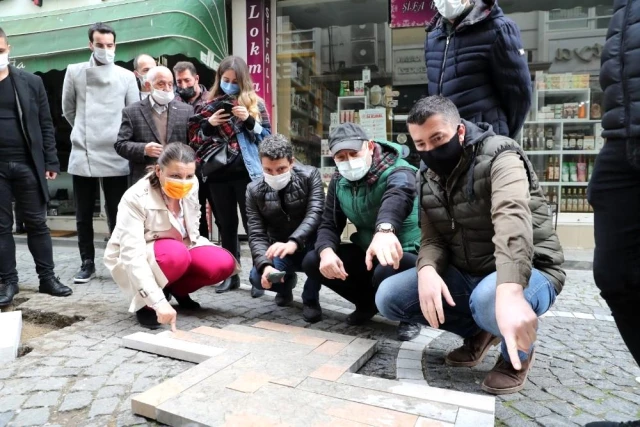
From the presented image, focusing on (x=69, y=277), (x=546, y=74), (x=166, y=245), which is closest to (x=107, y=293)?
(x=69, y=277)


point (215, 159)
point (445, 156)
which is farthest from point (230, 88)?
point (445, 156)

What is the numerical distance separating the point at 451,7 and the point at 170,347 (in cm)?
257

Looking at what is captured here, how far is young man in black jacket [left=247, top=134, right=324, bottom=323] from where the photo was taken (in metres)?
3.27

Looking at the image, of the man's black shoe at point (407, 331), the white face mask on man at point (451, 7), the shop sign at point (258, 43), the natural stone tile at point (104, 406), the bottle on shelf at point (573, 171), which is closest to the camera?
the natural stone tile at point (104, 406)

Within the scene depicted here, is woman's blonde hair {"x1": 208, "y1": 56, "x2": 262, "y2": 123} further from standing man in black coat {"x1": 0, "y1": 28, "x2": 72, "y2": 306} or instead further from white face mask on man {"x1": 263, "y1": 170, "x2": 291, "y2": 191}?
standing man in black coat {"x1": 0, "y1": 28, "x2": 72, "y2": 306}

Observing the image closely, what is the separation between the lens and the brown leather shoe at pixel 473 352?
2666mm

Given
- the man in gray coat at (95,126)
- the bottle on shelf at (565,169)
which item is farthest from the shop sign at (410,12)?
the man in gray coat at (95,126)

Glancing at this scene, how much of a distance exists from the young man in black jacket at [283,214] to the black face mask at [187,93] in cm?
147

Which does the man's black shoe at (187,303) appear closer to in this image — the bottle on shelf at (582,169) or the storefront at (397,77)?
the storefront at (397,77)

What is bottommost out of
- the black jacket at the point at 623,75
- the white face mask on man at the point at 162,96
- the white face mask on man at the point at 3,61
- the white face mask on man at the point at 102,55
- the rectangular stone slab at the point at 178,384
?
the rectangular stone slab at the point at 178,384

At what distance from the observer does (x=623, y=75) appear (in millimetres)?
1629

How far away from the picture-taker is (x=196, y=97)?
4527 millimetres

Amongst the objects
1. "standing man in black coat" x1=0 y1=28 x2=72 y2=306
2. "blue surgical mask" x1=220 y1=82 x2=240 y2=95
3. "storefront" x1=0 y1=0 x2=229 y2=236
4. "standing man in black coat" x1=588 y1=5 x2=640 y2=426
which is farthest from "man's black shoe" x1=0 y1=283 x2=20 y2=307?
"standing man in black coat" x1=588 y1=5 x2=640 y2=426

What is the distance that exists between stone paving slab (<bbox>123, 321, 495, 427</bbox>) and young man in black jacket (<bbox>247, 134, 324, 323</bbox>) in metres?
0.65
